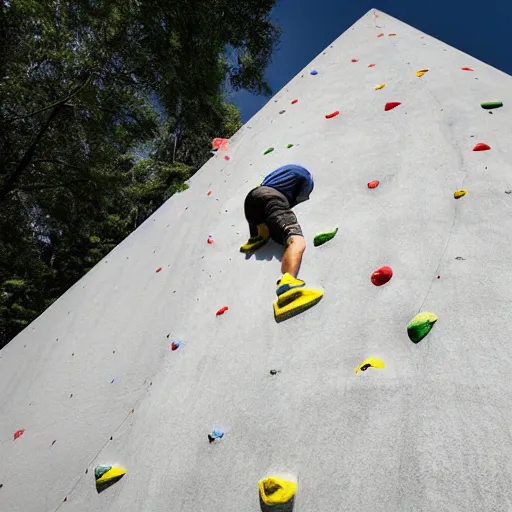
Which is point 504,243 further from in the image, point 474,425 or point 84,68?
point 84,68

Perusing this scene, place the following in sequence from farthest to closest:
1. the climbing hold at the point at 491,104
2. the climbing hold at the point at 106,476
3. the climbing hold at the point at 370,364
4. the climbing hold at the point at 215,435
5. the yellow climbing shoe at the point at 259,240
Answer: the climbing hold at the point at 491,104, the yellow climbing shoe at the point at 259,240, the climbing hold at the point at 106,476, the climbing hold at the point at 215,435, the climbing hold at the point at 370,364

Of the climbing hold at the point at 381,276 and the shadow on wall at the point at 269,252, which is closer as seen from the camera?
the climbing hold at the point at 381,276

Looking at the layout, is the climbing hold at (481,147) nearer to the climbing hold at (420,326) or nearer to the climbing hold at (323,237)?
the climbing hold at (323,237)

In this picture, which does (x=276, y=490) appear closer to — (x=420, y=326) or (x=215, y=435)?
(x=215, y=435)

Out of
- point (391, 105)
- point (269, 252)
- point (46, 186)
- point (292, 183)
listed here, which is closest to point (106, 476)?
point (269, 252)

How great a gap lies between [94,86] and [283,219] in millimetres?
3169

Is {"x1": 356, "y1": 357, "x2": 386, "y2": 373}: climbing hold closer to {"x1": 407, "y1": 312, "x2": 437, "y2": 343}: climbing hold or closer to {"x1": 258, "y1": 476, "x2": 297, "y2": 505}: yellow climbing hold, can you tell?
{"x1": 407, "y1": 312, "x2": 437, "y2": 343}: climbing hold

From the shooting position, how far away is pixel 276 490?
920 millimetres

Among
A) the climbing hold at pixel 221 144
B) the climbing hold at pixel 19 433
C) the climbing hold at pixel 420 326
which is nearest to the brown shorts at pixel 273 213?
the climbing hold at pixel 420 326

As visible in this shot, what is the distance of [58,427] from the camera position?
5.69ft

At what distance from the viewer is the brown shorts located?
169 centimetres

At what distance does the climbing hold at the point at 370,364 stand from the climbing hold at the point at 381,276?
30 centimetres

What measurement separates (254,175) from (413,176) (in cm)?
107

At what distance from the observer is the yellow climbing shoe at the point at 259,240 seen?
1.82 metres
